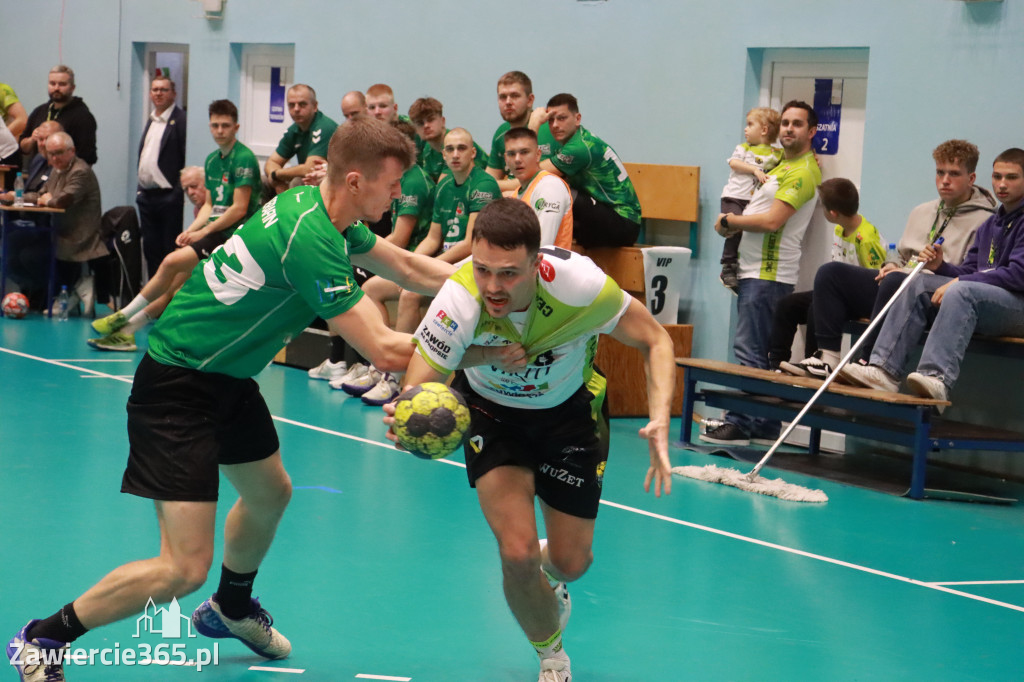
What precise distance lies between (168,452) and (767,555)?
3509 millimetres

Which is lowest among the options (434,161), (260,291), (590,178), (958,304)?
(958,304)

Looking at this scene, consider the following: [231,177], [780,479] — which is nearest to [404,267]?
[780,479]

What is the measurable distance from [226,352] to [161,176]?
37.0ft

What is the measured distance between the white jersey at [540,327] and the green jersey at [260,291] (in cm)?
31

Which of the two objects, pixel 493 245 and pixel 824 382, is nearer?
pixel 493 245

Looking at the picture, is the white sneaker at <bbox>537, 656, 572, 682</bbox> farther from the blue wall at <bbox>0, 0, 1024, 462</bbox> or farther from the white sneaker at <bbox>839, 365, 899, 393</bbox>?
the blue wall at <bbox>0, 0, 1024, 462</bbox>

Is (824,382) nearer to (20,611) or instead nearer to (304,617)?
(304,617)

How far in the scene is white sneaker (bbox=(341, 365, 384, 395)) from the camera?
10422 mm

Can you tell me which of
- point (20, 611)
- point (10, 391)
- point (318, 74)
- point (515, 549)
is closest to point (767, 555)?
point (515, 549)

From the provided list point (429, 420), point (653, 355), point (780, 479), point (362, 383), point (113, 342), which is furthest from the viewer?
point (113, 342)

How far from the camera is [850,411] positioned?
8.85m

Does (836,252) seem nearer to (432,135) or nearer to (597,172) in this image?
(597,172)

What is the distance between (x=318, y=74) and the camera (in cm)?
1423

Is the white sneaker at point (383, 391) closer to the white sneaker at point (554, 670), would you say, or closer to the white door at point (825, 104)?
the white door at point (825, 104)
